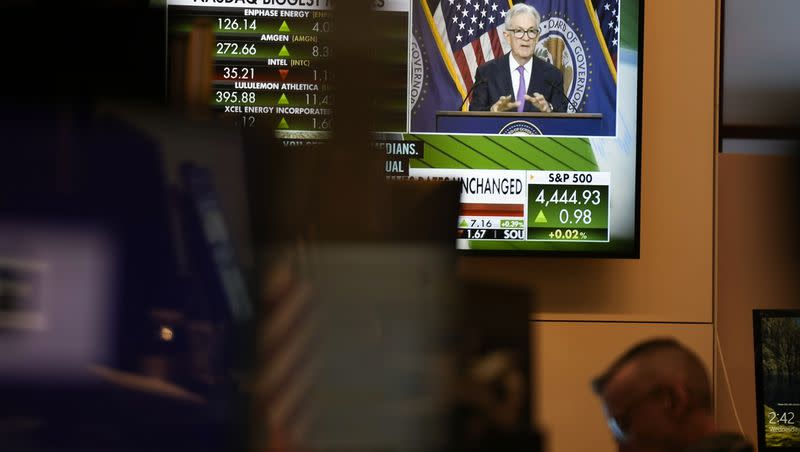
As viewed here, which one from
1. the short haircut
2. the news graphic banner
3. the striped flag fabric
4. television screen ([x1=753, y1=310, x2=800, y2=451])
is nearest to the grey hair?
the news graphic banner

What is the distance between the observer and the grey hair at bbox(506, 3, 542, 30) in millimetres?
2408

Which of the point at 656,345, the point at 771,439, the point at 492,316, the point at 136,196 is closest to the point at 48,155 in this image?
the point at 136,196

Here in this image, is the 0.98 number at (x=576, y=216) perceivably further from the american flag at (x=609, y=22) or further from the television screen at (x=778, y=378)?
the television screen at (x=778, y=378)

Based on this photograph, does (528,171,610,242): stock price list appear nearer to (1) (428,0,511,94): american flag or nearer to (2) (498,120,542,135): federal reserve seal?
(2) (498,120,542,135): federal reserve seal

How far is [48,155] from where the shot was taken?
1.23 ft

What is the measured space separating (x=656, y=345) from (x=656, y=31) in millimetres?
2015

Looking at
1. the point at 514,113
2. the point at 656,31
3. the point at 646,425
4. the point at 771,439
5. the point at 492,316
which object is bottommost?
the point at 771,439

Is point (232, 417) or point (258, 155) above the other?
point (258, 155)

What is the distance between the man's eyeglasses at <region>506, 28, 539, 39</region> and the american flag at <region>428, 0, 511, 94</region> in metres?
0.03

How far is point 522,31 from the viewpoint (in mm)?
2406

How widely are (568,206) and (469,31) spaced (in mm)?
504

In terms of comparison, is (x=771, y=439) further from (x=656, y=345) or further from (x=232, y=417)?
(x=232, y=417)

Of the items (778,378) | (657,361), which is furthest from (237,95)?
(657,361)

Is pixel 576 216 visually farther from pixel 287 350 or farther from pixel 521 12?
pixel 287 350
